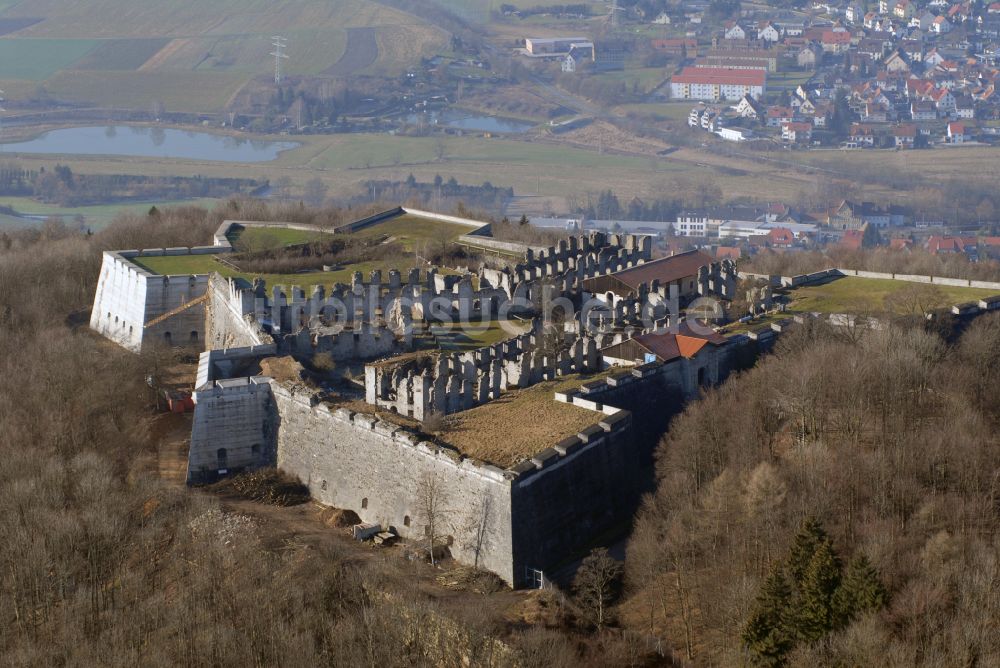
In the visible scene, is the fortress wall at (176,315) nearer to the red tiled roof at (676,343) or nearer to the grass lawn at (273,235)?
the grass lawn at (273,235)

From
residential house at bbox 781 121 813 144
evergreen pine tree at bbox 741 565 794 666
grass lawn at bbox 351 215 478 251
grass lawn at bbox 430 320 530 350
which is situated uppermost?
grass lawn at bbox 351 215 478 251

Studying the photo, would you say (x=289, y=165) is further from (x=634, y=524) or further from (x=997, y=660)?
A: (x=997, y=660)

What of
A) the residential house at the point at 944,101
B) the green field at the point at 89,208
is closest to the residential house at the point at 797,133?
the residential house at the point at 944,101

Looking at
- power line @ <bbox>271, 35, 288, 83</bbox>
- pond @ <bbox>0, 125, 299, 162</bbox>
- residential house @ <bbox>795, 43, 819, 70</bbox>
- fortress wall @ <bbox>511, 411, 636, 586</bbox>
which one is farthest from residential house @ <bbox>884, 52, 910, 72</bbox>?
fortress wall @ <bbox>511, 411, 636, 586</bbox>

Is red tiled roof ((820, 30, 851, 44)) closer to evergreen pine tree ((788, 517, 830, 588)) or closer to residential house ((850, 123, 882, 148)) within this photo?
residential house ((850, 123, 882, 148))

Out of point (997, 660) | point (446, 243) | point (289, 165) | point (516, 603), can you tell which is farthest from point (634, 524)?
point (289, 165)

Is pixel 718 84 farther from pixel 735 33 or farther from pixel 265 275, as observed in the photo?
pixel 265 275
